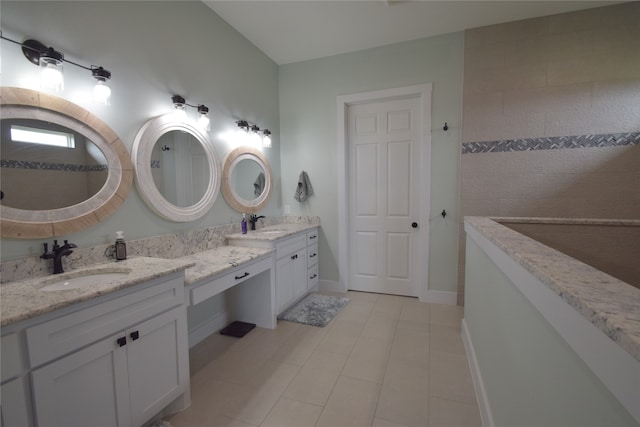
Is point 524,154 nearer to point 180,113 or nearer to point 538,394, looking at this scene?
point 538,394

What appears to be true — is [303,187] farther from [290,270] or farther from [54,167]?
[54,167]

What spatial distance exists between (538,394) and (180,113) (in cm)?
261

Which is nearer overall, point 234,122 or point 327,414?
point 327,414

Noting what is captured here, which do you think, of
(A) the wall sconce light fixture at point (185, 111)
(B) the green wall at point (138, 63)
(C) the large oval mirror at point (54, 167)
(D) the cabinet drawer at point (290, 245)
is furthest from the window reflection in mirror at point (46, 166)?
(D) the cabinet drawer at point (290, 245)

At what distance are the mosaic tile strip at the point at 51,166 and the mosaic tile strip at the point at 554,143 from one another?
3176 mm

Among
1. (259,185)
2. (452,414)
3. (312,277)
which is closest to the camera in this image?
(452,414)

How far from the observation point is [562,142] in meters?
Answer: 2.65

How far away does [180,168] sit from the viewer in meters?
2.22

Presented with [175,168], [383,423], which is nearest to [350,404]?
[383,423]

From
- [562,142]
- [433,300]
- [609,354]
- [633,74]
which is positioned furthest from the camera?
[433,300]

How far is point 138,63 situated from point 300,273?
2.33 m

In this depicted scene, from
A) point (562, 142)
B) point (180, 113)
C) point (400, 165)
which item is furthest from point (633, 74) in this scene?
point (180, 113)

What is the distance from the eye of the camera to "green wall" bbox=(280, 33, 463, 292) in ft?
9.82

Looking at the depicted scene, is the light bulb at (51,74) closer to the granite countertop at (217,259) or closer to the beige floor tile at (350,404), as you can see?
the granite countertop at (217,259)
